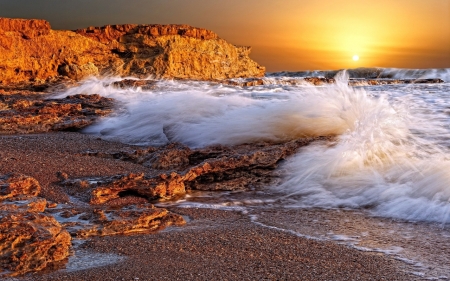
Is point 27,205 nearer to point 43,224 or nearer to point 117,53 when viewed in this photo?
point 43,224

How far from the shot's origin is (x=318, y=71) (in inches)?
1868

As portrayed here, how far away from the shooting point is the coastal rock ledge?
2262 centimetres

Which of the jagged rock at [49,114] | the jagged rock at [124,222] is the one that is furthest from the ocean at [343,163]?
the jagged rock at [124,222]

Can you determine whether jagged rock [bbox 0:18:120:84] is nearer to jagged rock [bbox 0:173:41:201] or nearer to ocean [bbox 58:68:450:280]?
ocean [bbox 58:68:450:280]

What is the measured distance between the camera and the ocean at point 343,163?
3039 millimetres

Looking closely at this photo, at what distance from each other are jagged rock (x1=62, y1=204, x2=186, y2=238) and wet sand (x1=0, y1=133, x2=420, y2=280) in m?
0.07

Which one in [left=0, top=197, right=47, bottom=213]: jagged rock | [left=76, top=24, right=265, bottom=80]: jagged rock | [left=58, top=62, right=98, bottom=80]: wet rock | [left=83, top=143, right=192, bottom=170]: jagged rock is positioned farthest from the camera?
[left=76, top=24, right=265, bottom=80]: jagged rock

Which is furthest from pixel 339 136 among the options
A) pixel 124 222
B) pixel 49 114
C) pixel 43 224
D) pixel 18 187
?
pixel 49 114

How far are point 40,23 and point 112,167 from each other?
74.1ft

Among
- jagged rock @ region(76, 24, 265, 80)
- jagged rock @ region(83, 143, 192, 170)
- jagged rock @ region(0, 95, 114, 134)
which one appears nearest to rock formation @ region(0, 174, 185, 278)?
jagged rock @ region(83, 143, 192, 170)

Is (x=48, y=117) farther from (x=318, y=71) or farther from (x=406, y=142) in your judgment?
(x=318, y=71)

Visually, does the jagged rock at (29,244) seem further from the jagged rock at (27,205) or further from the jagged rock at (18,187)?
the jagged rock at (18,187)

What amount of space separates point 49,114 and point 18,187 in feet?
15.8

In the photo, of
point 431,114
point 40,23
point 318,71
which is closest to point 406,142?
point 431,114
